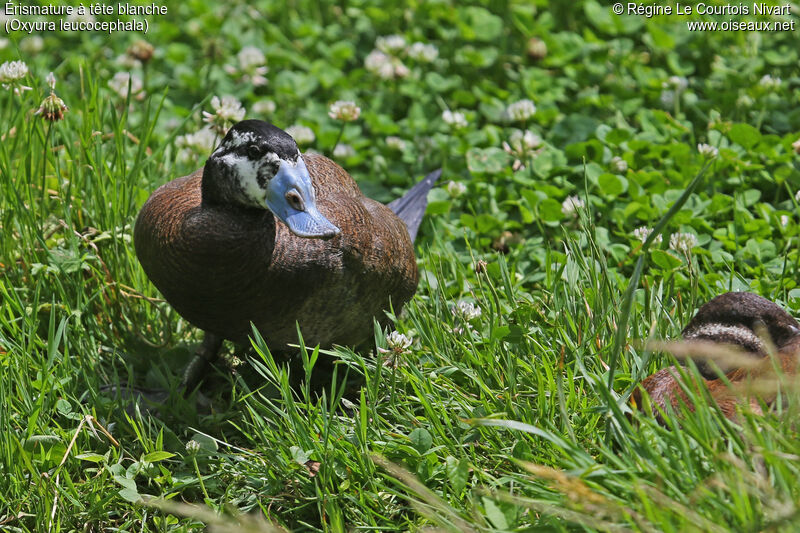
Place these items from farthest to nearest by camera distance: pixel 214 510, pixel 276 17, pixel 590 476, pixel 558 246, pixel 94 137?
pixel 276 17 → pixel 558 246 → pixel 94 137 → pixel 214 510 → pixel 590 476

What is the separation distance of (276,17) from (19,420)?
3362mm

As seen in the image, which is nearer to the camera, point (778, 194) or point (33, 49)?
point (778, 194)

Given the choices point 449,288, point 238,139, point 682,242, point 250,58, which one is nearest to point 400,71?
point 250,58

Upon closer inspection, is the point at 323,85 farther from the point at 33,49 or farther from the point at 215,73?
Result: the point at 33,49

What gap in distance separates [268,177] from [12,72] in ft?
3.62

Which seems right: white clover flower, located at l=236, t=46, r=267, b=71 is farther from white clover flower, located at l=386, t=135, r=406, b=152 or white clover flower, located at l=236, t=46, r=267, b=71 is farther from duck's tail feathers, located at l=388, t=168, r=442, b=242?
duck's tail feathers, located at l=388, t=168, r=442, b=242

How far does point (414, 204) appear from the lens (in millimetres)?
3707

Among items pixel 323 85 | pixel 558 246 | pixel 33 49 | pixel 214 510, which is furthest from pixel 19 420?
pixel 33 49

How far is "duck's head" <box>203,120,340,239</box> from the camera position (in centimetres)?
242

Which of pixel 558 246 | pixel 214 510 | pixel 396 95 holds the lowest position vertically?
pixel 214 510

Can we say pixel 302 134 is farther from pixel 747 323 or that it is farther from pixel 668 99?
pixel 747 323

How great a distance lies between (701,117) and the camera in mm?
4246

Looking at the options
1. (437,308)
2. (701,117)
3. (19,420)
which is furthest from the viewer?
(701,117)

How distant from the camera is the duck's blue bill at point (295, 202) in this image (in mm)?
Result: 2395
